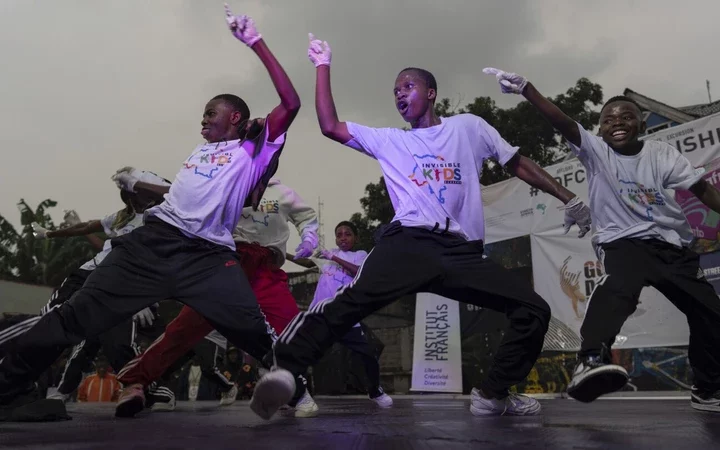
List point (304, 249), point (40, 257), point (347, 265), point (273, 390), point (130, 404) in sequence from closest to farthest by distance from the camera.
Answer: point (273, 390), point (130, 404), point (304, 249), point (347, 265), point (40, 257)

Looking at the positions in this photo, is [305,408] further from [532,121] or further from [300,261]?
[532,121]

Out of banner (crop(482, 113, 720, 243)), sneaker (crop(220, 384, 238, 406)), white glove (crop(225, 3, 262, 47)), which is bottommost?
sneaker (crop(220, 384, 238, 406))

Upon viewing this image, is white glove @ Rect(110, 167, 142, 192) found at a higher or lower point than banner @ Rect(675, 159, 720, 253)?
lower

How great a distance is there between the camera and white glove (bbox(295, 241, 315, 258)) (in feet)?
18.3

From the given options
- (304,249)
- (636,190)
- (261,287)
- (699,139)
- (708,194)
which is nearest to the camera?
(636,190)

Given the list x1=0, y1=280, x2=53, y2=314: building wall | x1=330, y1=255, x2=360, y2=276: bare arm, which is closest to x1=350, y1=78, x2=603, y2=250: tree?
x1=0, y1=280, x2=53, y2=314: building wall

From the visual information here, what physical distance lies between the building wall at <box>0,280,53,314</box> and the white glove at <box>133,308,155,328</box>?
1327 centimetres

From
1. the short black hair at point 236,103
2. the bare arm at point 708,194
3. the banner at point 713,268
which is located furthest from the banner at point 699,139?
the short black hair at point 236,103

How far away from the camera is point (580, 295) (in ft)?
26.6

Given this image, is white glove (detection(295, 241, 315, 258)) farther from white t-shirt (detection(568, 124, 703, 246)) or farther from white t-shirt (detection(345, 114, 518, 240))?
white t-shirt (detection(568, 124, 703, 246))

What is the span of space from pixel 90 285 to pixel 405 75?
193 centimetres

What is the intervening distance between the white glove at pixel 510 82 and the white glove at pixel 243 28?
1.26 meters

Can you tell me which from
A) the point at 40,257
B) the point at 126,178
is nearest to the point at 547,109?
the point at 126,178

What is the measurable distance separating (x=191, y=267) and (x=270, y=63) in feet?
3.67
